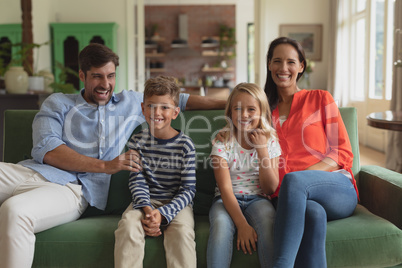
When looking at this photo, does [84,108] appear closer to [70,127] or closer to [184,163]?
[70,127]

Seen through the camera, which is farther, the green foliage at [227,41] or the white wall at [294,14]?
the green foliage at [227,41]

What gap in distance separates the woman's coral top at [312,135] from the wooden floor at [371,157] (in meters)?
3.16

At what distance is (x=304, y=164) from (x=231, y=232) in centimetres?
48

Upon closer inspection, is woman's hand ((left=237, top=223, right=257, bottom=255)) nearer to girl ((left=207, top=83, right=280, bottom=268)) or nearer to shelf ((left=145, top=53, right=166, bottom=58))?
girl ((left=207, top=83, right=280, bottom=268))

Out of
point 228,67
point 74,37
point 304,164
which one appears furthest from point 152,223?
point 228,67

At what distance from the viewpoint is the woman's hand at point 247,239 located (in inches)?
57.8

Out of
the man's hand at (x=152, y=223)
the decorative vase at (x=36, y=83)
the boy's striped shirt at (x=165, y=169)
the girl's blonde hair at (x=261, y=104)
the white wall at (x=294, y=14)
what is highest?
the white wall at (x=294, y=14)

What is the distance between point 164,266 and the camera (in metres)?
1.49

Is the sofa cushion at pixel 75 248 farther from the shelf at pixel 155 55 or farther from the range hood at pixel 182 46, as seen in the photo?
the shelf at pixel 155 55

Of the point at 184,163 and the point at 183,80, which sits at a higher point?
the point at 183,80

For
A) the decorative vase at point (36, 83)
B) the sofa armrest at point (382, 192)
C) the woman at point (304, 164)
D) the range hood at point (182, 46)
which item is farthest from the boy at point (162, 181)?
the range hood at point (182, 46)

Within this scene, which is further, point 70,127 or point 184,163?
point 70,127

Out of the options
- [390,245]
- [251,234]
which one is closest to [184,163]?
[251,234]

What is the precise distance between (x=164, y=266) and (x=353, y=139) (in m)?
1.10
